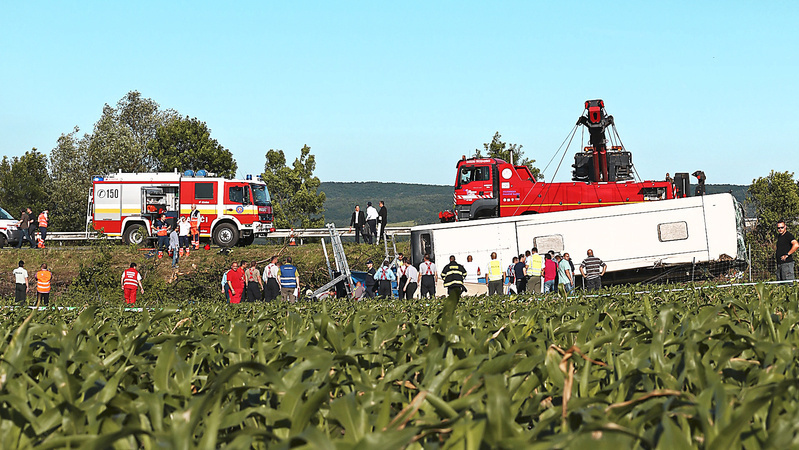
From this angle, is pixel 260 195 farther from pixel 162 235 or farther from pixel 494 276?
pixel 494 276

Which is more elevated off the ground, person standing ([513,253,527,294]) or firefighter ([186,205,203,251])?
firefighter ([186,205,203,251])

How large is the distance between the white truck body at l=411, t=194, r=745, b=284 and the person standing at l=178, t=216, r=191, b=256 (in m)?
10.1

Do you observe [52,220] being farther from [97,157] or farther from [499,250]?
[499,250]

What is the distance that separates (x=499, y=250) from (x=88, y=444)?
25964 millimetres

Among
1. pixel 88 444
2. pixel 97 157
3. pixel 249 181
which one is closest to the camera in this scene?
pixel 88 444

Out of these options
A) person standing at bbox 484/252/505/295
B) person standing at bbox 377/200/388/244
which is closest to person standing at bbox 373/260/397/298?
person standing at bbox 484/252/505/295

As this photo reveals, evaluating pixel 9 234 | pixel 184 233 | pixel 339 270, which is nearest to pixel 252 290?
pixel 339 270

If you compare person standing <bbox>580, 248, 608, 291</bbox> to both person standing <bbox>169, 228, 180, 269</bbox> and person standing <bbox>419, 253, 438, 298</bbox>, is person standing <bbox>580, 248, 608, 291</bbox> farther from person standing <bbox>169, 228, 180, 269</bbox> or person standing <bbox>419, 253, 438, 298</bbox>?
person standing <bbox>169, 228, 180, 269</bbox>

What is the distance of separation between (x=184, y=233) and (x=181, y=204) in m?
3.47

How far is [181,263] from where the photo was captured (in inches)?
1223

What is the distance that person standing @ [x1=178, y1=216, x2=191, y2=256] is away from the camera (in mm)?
30984

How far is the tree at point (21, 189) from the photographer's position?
75.9 m

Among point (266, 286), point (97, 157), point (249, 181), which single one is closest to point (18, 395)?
point (266, 286)

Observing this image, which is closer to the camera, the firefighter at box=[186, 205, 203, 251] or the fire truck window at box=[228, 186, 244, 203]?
the firefighter at box=[186, 205, 203, 251]
